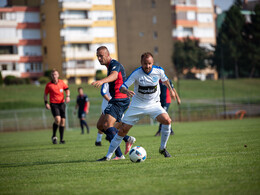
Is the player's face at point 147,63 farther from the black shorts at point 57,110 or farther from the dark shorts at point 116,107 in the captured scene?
the black shorts at point 57,110

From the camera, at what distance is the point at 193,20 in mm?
66188

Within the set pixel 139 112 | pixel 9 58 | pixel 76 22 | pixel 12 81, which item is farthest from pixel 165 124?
pixel 9 58

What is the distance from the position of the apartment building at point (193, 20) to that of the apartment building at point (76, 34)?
11309mm

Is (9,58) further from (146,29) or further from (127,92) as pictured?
(127,92)

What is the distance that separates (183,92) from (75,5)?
2267 centimetres

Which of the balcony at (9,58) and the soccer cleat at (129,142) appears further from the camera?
the balcony at (9,58)

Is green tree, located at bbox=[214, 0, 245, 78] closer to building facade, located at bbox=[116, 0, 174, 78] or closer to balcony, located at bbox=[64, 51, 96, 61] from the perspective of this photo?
building facade, located at bbox=[116, 0, 174, 78]

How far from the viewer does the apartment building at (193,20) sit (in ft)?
211

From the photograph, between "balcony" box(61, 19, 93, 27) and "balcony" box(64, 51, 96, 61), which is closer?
"balcony" box(61, 19, 93, 27)

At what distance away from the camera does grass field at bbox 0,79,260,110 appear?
4006cm

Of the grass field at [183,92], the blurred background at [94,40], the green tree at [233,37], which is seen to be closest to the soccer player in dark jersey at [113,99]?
the grass field at [183,92]

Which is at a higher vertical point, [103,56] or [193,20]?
[193,20]

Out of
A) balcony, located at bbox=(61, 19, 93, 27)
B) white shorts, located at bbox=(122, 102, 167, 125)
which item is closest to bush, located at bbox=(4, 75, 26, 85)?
balcony, located at bbox=(61, 19, 93, 27)

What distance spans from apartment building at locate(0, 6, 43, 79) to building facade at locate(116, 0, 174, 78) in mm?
19888
